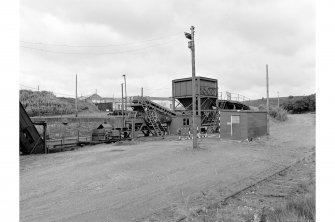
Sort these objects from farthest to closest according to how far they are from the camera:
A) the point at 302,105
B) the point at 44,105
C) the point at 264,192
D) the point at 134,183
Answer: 1. the point at 302,105
2. the point at 44,105
3. the point at 134,183
4. the point at 264,192

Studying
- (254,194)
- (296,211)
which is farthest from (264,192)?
(296,211)

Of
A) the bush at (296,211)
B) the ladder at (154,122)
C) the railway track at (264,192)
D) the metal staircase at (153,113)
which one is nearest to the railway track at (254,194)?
the railway track at (264,192)

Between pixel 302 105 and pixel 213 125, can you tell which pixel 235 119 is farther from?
pixel 302 105

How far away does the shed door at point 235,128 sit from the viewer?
22.7m

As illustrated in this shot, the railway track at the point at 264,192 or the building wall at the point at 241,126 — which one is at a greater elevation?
the building wall at the point at 241,126

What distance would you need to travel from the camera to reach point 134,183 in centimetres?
932

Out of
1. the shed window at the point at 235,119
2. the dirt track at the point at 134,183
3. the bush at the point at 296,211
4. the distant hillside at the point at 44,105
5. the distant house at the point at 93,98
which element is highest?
the distant house at the point at 93,98

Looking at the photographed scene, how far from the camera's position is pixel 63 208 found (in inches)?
272

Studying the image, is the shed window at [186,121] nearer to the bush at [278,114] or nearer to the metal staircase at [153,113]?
the metal staircase at [153,113]

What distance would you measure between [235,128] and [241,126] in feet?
1.81

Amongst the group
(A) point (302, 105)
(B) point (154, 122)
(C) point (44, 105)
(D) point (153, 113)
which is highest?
(A) point (302, 105)

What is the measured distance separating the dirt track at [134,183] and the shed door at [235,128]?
709cm

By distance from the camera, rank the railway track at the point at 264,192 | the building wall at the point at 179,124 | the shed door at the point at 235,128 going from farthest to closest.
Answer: the building wall at the point at 179,124, the shed door at the point at 235,128, the railway track at the point at 264,192

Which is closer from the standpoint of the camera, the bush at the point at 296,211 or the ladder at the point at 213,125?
the bush at the point at 296,211
